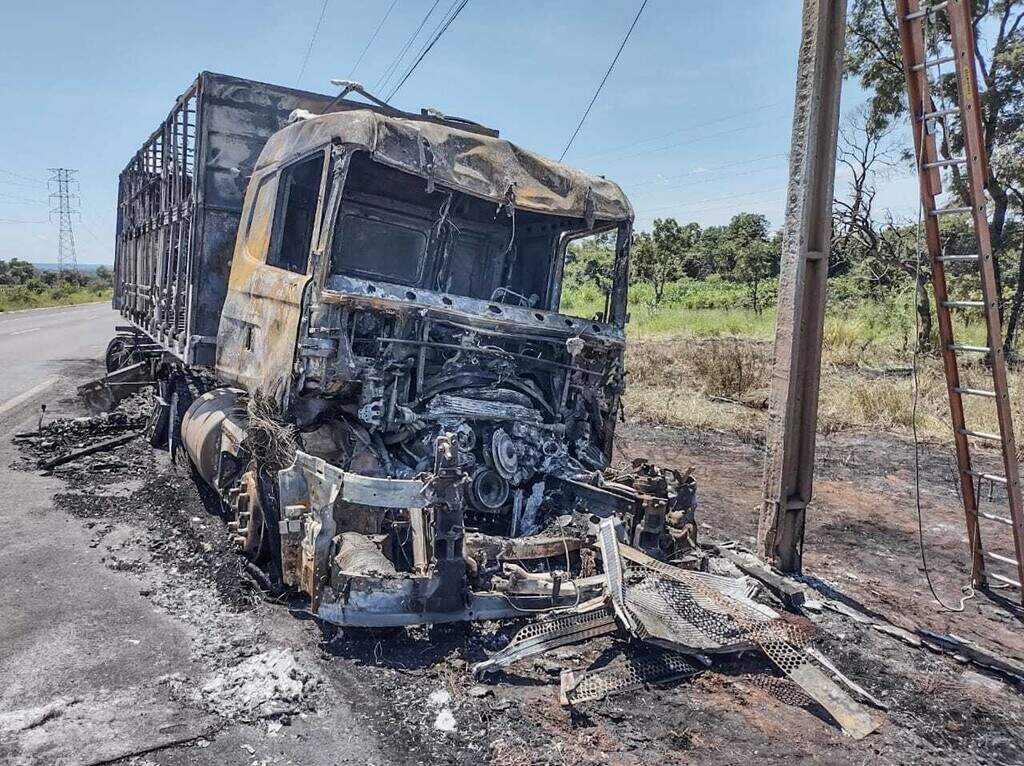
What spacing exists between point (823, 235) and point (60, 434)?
27.5 ft

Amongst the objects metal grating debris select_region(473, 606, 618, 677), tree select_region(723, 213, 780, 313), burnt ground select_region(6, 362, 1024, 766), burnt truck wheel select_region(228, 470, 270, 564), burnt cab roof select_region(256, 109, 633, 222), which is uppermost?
tree select_region(723, 213, 780, 313)

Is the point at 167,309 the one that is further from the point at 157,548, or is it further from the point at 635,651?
the point at 635,651

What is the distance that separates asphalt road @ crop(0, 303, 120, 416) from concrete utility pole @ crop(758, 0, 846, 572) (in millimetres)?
9620

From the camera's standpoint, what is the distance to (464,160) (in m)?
5.41

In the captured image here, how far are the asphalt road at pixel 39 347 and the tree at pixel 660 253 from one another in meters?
24.8

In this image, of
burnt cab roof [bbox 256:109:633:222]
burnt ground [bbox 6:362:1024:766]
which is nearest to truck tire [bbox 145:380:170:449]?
burnt ground [bbox 6:362:1024:766]

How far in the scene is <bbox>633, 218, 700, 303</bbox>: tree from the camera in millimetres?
39156

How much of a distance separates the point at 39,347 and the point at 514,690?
58.7 ft

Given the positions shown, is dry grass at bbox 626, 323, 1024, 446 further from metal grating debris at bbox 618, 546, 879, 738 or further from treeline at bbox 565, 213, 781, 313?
treeline at bbox 565, 213, 781, 313

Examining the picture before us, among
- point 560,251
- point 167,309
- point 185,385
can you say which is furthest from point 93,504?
point 560,251

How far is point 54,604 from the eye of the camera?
4410 millimetres

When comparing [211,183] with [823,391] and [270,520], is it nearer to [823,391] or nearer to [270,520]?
[270,520]

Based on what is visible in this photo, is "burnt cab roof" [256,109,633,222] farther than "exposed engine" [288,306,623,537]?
Yes

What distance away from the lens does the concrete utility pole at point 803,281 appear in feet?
18.0
